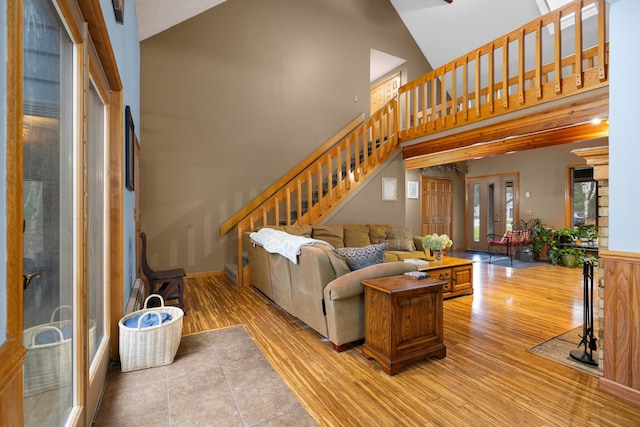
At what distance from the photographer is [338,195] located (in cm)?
552

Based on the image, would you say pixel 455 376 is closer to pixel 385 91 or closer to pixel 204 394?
pixel 204 394

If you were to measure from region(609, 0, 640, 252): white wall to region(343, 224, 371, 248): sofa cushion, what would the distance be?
11.4ft

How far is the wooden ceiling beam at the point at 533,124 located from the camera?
357 centimetres

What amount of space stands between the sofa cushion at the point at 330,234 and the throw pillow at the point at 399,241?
0.83 metres

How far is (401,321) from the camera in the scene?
229 centimetres

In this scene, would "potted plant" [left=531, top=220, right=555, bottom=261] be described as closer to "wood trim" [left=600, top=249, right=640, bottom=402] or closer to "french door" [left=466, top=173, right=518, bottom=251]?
"french door" [left=466, top=173, right=518, bottom=251]

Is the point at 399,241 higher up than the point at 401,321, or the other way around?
the point at 399,241

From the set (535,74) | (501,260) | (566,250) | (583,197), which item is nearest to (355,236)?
(535,74)

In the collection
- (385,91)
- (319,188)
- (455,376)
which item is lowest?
(455,376)

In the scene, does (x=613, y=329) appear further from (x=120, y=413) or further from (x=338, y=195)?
(x=338, y=195)

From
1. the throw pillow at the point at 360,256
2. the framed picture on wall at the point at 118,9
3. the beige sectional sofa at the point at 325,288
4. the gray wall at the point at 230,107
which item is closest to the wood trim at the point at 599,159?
the beige sectional sofa at the point at 325,288

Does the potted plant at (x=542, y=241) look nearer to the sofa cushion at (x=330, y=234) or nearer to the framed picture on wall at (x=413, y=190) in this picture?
the framed picture on wall at (x=413, y=190)

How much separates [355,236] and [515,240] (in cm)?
394

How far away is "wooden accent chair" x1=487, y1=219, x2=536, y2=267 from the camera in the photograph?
6898 millimetres
